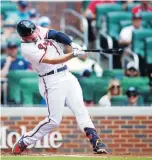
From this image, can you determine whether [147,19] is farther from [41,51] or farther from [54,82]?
[41,51]

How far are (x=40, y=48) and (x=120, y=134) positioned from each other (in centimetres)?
282

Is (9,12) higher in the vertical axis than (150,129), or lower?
higher

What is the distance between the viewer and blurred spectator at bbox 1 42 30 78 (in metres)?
13.5

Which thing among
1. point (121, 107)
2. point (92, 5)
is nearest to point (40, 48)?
point (121, 107)

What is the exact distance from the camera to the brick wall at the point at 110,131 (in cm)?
1237

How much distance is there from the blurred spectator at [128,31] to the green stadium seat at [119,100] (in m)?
2.09

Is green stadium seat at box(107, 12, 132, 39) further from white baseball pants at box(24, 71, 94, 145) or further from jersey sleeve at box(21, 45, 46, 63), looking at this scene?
jersey sleeve at box(21, 45, 46, 63)

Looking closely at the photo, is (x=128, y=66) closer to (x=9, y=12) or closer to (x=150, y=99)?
(x=150, y=99)

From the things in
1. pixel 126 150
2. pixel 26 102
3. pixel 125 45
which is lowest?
pixel 126 150

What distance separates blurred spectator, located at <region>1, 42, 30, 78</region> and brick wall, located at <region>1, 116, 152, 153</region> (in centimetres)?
130

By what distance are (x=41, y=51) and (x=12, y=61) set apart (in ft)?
11.3

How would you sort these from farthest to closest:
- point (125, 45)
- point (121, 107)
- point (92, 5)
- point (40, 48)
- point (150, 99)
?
point (92, 5) → point (125, 45) → point (150, 99) → point (121, 107) → point (40, 48)

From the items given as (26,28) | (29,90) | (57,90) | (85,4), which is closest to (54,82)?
(57,90)

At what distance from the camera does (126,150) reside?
12.4m
